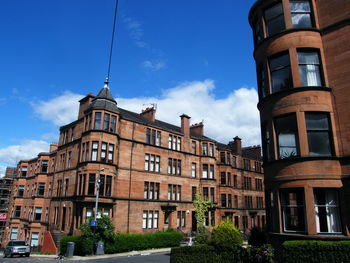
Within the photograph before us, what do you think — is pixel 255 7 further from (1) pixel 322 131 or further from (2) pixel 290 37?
(1) pixel 322 131

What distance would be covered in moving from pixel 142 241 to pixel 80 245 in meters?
6.89

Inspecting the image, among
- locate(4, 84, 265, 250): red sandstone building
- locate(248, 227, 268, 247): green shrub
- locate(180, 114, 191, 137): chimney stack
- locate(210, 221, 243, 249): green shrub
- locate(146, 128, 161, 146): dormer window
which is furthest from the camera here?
locate(180, 114, 191, 137): chimney stack

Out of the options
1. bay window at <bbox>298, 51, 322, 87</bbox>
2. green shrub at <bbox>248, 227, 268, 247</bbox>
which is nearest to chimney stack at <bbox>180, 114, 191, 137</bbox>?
green shrub at <bbox>248, 227, 268, 247</bbox>

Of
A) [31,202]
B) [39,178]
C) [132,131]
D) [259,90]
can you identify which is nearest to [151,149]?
[132,131]

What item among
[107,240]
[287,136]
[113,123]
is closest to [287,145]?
[287,136]

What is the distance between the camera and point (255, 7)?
54.4 feet

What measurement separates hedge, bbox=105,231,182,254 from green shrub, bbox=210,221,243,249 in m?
14.7

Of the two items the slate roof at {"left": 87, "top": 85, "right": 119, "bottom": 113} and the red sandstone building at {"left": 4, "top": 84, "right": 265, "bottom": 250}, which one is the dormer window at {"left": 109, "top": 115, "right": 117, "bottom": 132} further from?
the slate roof at {"left": 87, "top": 85, "right": 119, "bottom": 113}

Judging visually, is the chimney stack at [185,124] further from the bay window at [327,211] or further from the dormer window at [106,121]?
the bay window at [327,211]

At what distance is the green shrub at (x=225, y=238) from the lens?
565 inches

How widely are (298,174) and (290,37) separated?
7.24m

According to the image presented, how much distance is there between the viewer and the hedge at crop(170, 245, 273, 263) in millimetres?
13133

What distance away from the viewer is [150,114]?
130 feet

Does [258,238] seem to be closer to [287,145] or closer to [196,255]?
[196,255]
